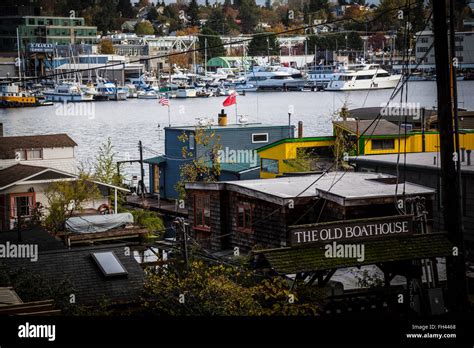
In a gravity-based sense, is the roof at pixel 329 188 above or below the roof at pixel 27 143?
below

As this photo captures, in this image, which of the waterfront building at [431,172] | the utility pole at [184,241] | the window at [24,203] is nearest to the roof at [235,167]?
the waterfront building at [431,172]

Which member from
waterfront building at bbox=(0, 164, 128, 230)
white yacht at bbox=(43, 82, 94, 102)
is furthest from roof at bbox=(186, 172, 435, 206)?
white yacht at bbox=(43, 82, 94, 102)

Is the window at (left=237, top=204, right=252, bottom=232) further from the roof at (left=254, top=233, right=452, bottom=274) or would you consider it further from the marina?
the roof at (left=254, top=233, right=452, bottom=274)

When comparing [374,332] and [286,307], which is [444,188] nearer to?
[286,307]

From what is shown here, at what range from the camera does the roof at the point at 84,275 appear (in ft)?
43.1

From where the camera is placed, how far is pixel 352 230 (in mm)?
12227

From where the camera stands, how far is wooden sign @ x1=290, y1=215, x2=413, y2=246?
11930mm

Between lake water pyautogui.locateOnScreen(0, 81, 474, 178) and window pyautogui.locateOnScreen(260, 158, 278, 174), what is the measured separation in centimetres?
896

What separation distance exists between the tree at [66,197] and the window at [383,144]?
9.66m

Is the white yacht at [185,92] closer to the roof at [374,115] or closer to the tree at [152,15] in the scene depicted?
the roof at [374,115]

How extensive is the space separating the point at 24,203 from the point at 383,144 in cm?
1164

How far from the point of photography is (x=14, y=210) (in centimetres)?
2267

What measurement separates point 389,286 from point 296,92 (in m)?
112

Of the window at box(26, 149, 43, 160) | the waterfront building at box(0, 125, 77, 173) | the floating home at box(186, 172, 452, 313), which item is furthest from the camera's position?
the window at box(26, 149, 43, 160)
